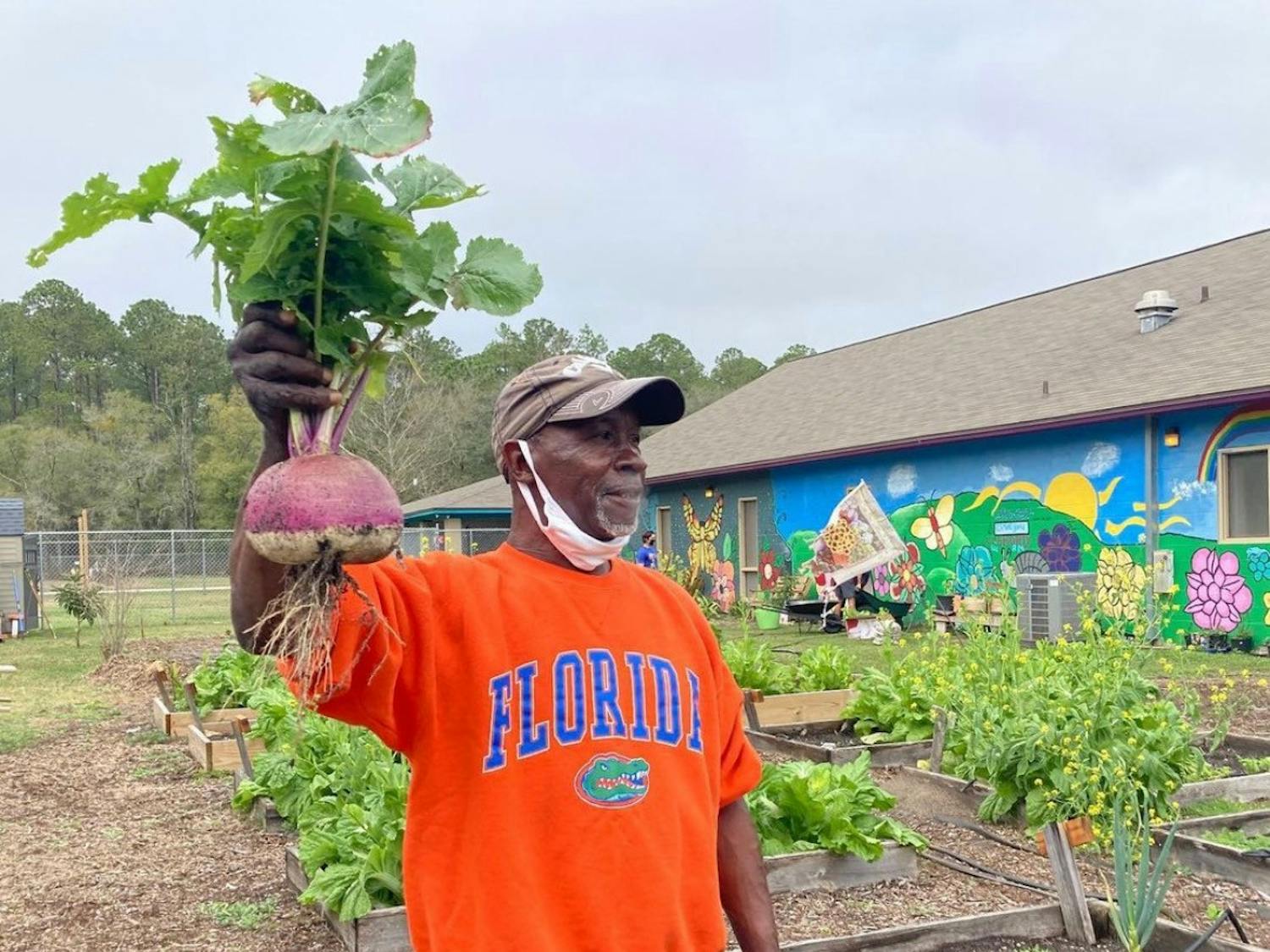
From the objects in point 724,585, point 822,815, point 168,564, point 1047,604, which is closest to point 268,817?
point 822,815

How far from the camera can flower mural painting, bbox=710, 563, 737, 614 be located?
24109 millimetres

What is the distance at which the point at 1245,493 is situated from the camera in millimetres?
13977

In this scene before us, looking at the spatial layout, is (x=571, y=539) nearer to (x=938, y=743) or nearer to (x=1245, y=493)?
(x=938, y=743)

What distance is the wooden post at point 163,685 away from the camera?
32.3ft

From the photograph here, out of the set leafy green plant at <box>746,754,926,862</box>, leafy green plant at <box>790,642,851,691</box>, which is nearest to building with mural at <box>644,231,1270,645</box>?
leafy green plant at <box>790,642,851,691</box>

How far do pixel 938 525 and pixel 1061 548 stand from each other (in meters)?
2.50

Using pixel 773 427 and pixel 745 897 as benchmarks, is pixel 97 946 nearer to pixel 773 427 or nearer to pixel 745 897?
pixel 745 897

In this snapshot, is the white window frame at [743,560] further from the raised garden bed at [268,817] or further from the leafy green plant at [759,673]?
the raised garden bed at [268,817]

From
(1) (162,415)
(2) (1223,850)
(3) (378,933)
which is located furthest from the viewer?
(1) (162,415)

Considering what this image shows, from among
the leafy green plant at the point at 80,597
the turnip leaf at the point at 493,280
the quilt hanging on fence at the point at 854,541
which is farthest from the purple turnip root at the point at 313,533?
the quilt hanging on fence at the point at 854,541

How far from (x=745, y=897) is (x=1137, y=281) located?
2034 cm

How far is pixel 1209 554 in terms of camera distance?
14172mm

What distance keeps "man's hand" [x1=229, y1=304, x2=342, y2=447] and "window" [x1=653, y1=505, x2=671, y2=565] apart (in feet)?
82.4

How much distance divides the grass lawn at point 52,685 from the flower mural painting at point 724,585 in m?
Answer: 10.0
